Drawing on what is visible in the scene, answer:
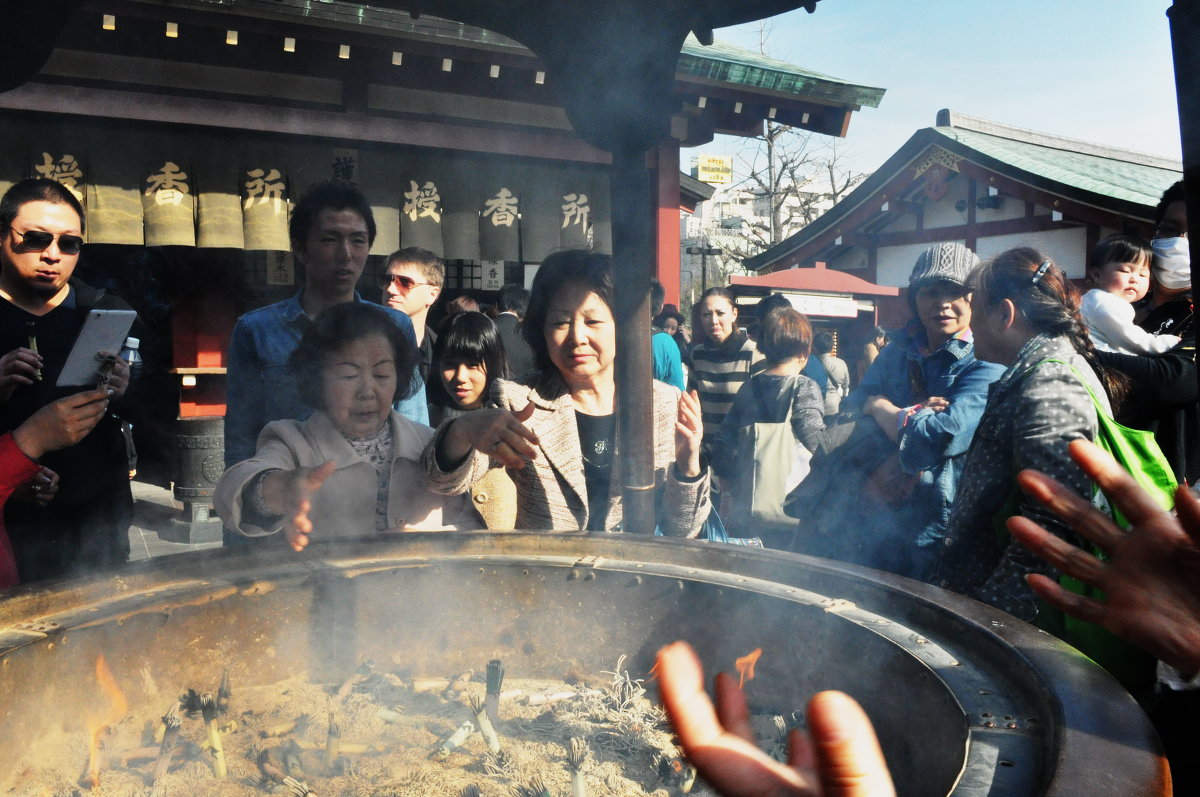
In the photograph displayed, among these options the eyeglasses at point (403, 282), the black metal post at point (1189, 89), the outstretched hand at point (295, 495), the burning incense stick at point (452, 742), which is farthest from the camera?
the eyeglasses at point (403, 282)

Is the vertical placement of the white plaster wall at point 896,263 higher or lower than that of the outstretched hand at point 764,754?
higher

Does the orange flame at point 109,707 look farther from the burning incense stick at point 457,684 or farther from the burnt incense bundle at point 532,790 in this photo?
the burnt incense bundle at point 532,790

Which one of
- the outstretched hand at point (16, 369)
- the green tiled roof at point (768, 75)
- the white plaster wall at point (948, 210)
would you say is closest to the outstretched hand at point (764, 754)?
the outstretched hand at point (16, 369)

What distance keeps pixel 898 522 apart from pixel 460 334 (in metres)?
1.98

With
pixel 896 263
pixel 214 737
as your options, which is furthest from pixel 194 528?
pixel 896 263

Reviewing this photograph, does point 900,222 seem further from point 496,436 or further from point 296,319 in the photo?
point 496,436

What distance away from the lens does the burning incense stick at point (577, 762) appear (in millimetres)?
1476

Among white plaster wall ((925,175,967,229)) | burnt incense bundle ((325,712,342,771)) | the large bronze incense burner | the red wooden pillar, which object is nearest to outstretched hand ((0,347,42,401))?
the large bronze incense burner

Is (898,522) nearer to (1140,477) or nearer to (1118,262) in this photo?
(1140,477)

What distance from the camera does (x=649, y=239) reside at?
7.38ft

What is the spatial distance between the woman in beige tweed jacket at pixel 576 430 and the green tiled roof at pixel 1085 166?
27.8ft

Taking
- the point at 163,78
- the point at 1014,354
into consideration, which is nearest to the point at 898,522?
the point at 1014,354

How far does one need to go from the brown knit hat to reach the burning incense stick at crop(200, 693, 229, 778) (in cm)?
268

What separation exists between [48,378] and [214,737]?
59.6 inches
